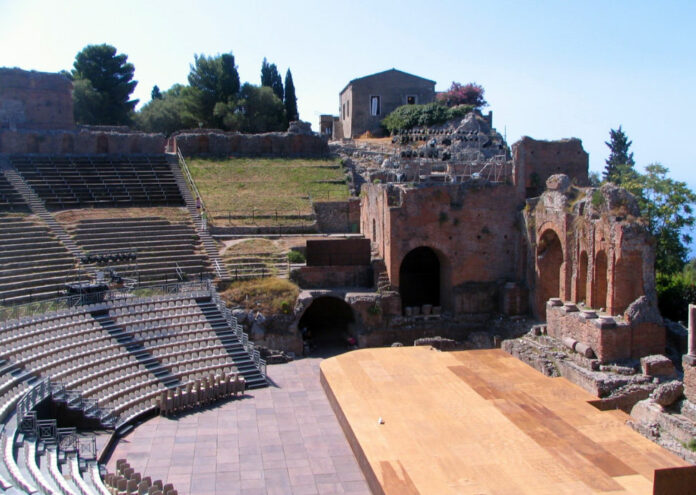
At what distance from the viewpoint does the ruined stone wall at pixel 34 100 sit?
40.2m

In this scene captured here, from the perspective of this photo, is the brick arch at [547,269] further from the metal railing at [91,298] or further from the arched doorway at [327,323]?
the metal railing at [91,298]

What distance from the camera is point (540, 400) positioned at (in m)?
19.7

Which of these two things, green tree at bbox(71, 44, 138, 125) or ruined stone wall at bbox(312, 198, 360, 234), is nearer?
ruined stone wall at bbox(312, 198, 360, 234)

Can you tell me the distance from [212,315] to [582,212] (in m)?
13.1

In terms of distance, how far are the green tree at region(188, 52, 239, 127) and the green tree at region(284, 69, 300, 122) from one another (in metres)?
4.84

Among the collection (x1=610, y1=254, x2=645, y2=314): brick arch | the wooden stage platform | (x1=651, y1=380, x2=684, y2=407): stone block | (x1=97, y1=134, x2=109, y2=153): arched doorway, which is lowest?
the wooden stage platform

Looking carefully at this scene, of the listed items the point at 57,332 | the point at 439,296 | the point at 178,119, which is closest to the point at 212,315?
the point at 57,332

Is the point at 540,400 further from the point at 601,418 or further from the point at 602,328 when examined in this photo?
the point at 602,328

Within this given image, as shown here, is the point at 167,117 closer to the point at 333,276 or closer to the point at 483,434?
the point at 333,276

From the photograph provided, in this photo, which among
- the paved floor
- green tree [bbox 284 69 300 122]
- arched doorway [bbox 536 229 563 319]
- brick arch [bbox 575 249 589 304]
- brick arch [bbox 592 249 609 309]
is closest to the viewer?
the paved floor

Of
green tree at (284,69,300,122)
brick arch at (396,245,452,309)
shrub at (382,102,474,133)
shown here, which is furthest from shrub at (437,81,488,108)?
brick arch at (396,245,452,309)

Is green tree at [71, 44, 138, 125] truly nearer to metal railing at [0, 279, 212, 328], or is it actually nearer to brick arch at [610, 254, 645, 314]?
metal railing at [0, 279, 212, 328]

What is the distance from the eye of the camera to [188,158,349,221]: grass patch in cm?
3619

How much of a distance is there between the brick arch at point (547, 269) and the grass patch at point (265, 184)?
→ 1275 centimetres
